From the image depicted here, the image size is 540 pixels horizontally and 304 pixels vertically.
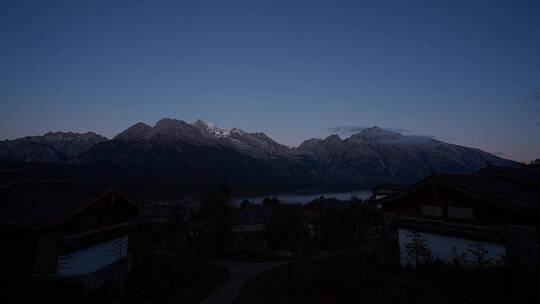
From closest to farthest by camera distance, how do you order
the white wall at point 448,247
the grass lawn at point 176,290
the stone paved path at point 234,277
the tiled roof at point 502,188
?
the tiled roof at point 502,188 < the white wall at point 448,247 < the grass lawn at point 176,290 < the stone paved path at point 234,277

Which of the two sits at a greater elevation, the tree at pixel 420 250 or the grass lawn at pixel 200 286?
the tree at pixel 420 250

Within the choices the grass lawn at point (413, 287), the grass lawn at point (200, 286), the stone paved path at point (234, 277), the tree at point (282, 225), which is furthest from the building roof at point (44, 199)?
the tree at point (282, 225)

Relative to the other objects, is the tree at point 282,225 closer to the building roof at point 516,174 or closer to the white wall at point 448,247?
the white wall at point 448,247

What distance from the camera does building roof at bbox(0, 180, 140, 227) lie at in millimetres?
17938

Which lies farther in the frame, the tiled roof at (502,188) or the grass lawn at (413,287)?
the tiled roof at (502,188)

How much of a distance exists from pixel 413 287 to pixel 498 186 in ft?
36.5

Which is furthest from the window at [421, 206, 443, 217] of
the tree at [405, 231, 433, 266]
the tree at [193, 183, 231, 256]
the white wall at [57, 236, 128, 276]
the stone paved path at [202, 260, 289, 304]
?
the tree at [193, 183, 231, 256]

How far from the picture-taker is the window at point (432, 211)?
2111cm

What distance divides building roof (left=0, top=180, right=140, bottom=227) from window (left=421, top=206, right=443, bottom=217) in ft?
79.8

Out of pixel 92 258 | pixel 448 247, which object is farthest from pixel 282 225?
pixel 92 258

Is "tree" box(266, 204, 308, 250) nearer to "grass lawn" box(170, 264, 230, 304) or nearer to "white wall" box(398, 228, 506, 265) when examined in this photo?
"grass lawn" box(170, 264, 230, 304)

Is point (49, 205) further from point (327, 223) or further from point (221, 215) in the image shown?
point (221, 215)

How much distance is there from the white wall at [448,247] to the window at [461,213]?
4.82 feet

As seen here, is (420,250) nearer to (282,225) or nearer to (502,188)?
(502,188)
